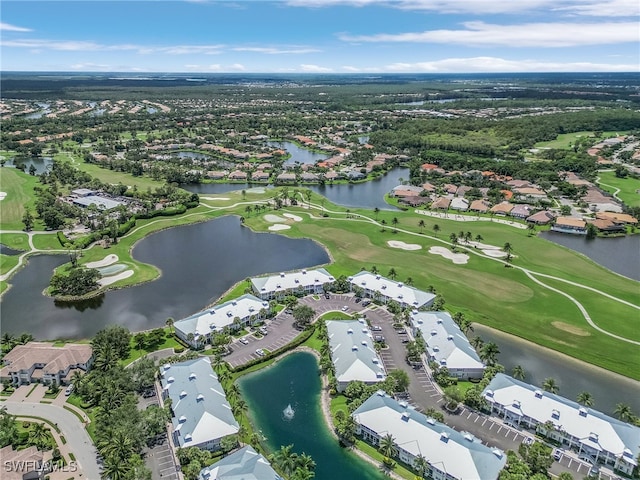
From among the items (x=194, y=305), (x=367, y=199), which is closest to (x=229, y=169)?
(x=367, y=199)

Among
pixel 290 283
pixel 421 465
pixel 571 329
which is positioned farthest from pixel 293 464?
pixel 571 329

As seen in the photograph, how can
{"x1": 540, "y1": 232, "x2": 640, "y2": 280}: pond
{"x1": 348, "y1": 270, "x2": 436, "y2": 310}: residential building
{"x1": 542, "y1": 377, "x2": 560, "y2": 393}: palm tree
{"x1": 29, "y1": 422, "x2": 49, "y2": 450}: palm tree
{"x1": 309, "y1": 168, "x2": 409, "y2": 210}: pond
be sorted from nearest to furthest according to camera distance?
{"x1": 29, "y1": 422, "x2": 49, "y2": 450}: palm tree < {"x1": 542, "y1": 377, "x2": 560, "y2": 393}: palm tree < {"x1": 348, "y1": 270, "x2": 436, "y2": 310}: residential building < {"x1": 540, "y1": 232, "x2": 640, "y2": 280}: pond < {"x1": 309, "y1": 168, "x2": 409, "y2": 210}: pond

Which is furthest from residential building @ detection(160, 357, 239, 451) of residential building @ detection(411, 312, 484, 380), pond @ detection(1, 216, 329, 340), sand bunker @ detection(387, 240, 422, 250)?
sand bunker @ detection(387, 240, 422, 250)

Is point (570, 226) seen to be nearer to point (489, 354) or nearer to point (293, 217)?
point (489, 354)

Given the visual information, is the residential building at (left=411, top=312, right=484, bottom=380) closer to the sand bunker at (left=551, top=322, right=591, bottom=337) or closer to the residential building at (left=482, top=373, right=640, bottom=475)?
the residential building at (left=482, top=373, right=640, bottom=475)

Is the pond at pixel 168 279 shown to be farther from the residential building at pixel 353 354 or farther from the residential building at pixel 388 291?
the residential building at pixel 353 354
